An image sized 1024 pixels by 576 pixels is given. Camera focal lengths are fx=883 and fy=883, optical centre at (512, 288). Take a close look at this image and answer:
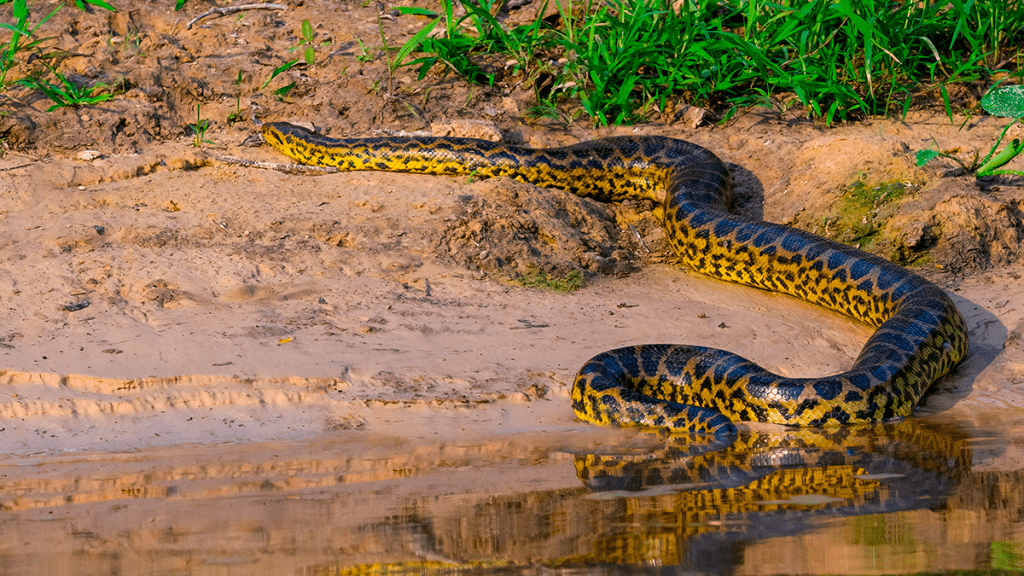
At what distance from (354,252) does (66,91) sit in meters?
4.13

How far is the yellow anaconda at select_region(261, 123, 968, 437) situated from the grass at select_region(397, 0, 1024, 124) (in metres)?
0.98

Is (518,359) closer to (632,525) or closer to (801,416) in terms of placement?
(801,416)

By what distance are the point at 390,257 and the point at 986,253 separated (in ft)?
16.6

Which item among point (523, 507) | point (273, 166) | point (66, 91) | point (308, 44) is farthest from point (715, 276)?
A: point (66, 91)

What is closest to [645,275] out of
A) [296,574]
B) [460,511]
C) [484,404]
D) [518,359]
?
[518,359]

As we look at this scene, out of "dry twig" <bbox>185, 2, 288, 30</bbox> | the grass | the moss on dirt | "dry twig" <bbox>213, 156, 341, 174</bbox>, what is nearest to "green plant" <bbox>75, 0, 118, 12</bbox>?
"dry twig" <bbox>185, 2, 288, 30</bbox>

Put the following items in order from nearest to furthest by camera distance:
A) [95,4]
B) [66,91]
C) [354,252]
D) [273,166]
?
[354,252] → [273,166] → [66,91] → [95,4]

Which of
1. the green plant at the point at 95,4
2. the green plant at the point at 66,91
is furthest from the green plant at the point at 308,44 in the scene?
the green plant at the point at 66,91

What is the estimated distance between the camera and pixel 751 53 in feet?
29.9

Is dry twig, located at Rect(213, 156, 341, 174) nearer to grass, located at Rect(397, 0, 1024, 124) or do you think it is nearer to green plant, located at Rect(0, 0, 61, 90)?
grass, located at Rect(397, 0, 1024, 124)

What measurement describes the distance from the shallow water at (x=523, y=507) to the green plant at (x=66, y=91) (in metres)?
5.63

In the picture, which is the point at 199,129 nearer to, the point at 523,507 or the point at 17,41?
the point at 17,41

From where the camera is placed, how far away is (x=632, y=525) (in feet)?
10.9

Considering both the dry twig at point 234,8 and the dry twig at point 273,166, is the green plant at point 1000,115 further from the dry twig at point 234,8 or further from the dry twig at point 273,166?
the dry twig at point 234,8
